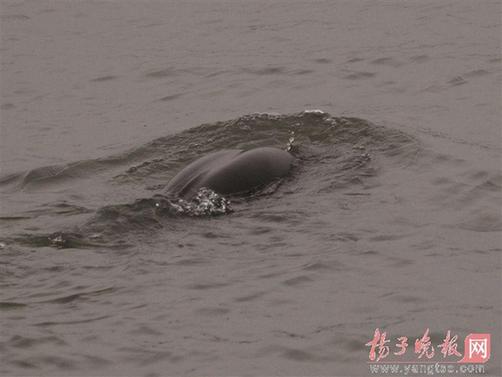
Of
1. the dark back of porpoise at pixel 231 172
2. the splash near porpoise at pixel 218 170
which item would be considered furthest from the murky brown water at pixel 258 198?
the dark back of porpoise at pixel 231 172

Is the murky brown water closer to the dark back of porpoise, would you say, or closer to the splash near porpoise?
the splash near porpoise

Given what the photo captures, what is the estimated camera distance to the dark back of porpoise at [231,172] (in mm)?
9633

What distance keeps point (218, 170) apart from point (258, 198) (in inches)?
18.0

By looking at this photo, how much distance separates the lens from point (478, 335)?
6.77 metres

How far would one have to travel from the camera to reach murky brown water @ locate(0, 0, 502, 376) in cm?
701

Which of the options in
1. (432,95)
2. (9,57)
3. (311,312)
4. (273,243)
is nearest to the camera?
(311,312)

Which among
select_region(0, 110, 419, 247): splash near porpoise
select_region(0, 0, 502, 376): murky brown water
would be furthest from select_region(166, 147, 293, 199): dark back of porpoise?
select_region(0, 0, 502, 376): murky brown water

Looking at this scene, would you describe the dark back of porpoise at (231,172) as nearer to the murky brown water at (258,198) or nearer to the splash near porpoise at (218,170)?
the splash near porpoise at (218,170)

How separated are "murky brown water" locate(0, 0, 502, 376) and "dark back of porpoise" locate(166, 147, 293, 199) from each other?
221 mm

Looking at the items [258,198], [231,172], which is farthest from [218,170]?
[258,198]

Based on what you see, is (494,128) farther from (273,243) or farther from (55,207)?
(55,207)

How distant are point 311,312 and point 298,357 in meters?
0.69

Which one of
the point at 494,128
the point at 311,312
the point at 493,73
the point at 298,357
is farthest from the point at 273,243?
the point at 493,73

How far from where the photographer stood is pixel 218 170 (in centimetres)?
977
